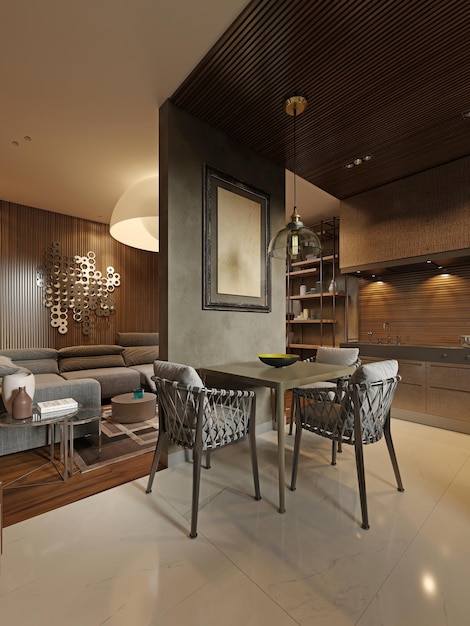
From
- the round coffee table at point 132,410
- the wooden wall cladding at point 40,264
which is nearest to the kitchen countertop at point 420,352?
the round coffee table at point 132,410

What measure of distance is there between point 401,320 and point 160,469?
3492 millimetres

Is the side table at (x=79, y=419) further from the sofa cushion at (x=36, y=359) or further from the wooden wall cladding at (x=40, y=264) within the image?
the wooden wall cladding at (x=40, y=264)

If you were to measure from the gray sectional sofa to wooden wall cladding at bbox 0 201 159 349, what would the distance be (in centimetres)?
45

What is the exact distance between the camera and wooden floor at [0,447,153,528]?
188 centimetres

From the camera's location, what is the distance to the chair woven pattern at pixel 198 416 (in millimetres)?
1736

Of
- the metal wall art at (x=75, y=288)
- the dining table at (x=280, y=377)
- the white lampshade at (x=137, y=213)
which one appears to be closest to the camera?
the dining table at (x=280, y=377)

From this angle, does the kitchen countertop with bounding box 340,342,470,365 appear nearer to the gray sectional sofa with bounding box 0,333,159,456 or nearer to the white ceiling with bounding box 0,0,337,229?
the gray sectional sofa with bounding box 0,333,159,456

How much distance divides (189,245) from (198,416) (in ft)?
4.67

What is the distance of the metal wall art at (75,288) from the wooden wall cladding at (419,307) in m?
4.31

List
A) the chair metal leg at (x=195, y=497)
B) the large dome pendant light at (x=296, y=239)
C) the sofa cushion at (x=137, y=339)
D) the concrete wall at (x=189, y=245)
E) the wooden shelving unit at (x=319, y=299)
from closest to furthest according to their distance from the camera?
the chair metal leg at (x=195, y=497) < the large dome pendant light at (x=296, y=239) < the concrete wall at (x=189, y=245) < the wooden shelving unit at (x=319, y=299) < the sofa cushion at (x=137, y=339)

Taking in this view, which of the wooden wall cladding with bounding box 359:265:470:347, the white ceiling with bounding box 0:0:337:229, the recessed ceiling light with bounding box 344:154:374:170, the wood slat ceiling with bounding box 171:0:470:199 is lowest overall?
the wooden wall cladding with bounding box 359:265:470:347

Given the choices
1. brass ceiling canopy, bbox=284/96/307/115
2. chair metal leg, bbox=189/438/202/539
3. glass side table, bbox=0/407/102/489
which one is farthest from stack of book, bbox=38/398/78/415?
brass ceiling canopy, bbox=284/96/307/115

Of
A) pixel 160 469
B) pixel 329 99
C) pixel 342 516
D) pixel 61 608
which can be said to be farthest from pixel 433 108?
pixel 61 608

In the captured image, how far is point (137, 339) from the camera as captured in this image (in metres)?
5.52
